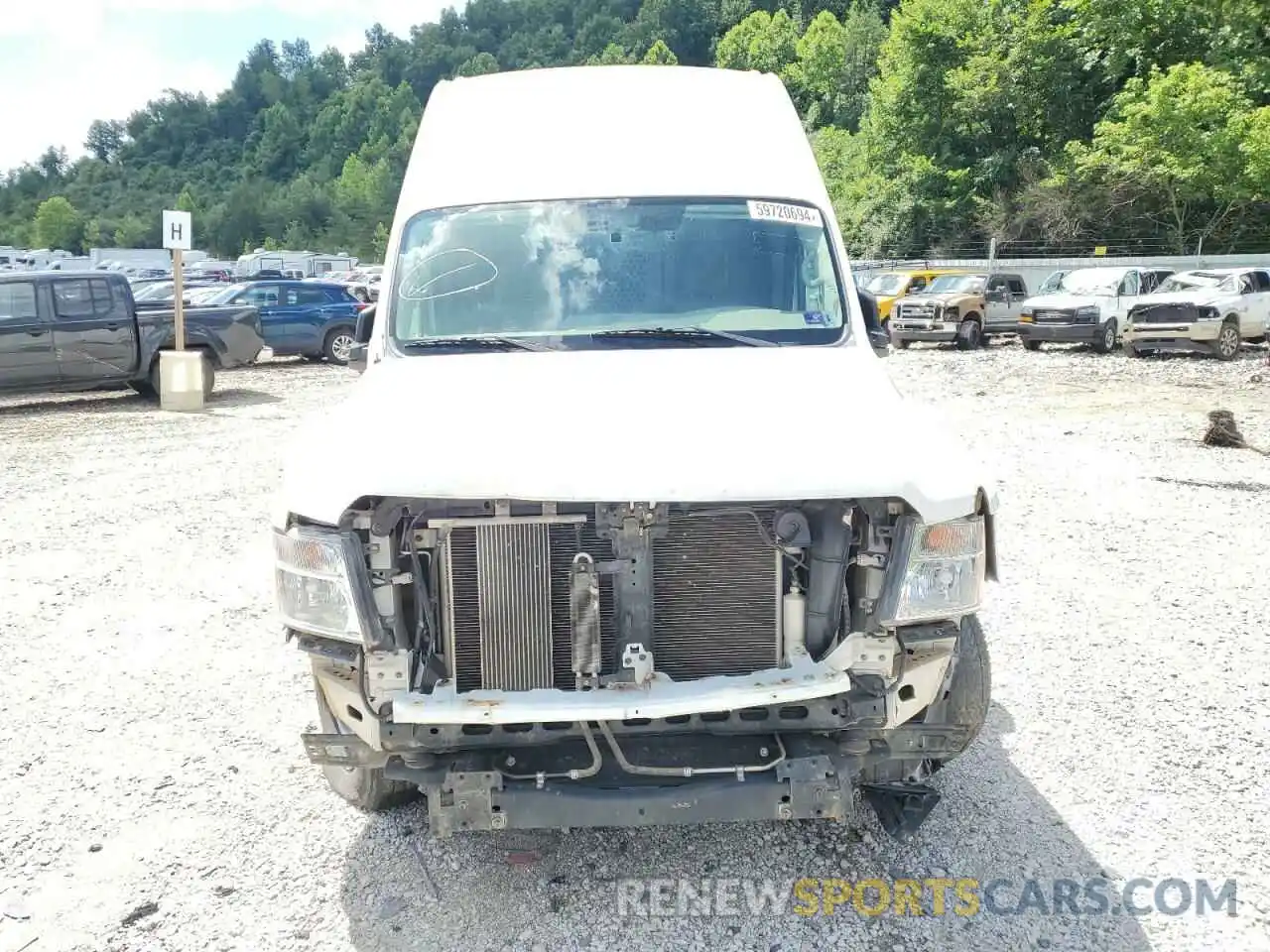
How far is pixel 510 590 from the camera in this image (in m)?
3.11

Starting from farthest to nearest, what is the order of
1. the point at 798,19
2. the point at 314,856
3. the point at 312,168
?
the point at 312,168, the point at 798,19, the point at 314,856

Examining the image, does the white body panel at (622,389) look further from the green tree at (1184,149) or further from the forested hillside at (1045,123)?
the green tree at (1184,149)

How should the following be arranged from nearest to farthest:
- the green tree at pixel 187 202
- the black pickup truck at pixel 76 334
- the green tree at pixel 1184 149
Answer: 1. the black pickup truck at pixel 76 334
2. the green tree at pixel 1184 149
3. the green tree at pixel 187 202

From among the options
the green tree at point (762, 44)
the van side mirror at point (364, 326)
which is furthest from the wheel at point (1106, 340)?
the green tree at point (762, 44)

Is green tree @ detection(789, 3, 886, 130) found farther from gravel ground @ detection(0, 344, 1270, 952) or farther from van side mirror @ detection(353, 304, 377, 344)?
van side mirror @ detection(353, 304, 377, 344)

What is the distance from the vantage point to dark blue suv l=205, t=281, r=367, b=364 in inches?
793

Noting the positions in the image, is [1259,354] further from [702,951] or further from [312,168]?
[312,168]

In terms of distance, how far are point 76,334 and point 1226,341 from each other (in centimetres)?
1983

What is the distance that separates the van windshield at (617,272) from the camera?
4.26 m

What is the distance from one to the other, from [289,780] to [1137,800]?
3.19 meters

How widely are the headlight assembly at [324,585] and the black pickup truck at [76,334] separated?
1298 centimetres

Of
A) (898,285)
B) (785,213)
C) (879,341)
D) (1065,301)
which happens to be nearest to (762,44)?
(898,285)

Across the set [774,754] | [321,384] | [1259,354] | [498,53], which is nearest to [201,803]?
[774,754]

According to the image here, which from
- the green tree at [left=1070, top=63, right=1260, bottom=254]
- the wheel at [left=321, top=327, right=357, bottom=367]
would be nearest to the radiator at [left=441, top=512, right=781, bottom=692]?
the wheel at [left=321, top=327, right=357, bottom=367]
